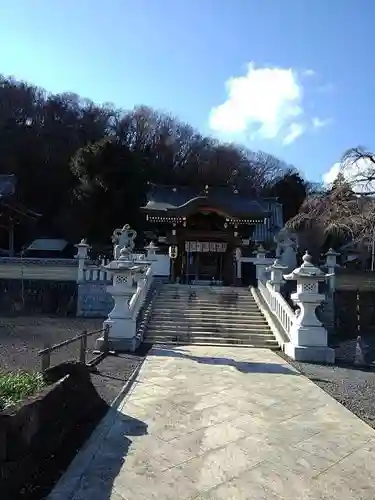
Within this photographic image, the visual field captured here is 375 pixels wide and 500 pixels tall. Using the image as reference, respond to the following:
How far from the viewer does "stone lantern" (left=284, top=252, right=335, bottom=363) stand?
11156 millimetres

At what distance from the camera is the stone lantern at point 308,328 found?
11.2 m

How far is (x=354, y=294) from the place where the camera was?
19.4 m

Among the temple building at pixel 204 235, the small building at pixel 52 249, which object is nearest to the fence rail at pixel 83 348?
the temple building at pixel 204 235

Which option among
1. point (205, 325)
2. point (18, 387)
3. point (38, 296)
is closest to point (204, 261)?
point (38, 296)

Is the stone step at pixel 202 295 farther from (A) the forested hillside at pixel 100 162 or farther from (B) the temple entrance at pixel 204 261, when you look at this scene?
(A) the forested hillside at pixel 100 162

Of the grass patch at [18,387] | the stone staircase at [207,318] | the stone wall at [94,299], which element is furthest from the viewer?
the stone wall at [94,299]

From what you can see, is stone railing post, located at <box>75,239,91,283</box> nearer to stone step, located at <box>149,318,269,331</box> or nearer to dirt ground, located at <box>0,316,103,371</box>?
dirt ground, located at <box>0,316,103,371</box>

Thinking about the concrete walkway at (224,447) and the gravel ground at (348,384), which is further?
the gravel ground at (348,384)

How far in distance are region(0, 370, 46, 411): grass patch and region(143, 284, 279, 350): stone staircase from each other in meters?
8.07

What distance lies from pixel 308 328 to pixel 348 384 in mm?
3017

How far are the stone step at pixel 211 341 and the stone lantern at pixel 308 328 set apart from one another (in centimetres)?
124

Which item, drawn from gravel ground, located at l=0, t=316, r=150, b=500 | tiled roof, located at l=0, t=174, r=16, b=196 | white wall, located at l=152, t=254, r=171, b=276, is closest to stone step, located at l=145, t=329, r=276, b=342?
gravel ground, located at l=0, t=316, r=150, b=500

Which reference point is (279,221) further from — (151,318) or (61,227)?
(151,318)

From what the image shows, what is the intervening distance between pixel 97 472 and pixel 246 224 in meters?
20.9
